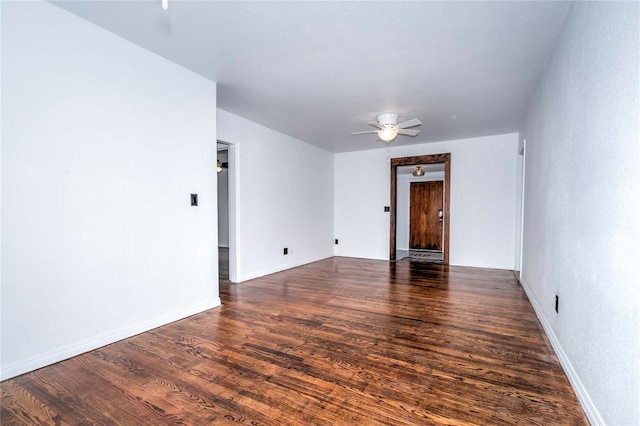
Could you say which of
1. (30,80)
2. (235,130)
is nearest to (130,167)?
(30,80)

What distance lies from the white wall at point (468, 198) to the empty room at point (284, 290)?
1.57m

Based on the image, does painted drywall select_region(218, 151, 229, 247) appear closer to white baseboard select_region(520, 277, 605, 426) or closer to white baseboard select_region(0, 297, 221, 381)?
white baseboard select_region(0, 297, 221, 381)

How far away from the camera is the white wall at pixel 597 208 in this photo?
121cm

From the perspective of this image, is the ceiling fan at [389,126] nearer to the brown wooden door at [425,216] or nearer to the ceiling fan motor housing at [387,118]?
the ceiling fan motor housing at [387,118]

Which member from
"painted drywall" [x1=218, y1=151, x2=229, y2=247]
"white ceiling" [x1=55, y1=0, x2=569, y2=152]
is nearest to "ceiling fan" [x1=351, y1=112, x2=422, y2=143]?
"white ceiling" [x1=55, y1=0, x2=569, y2=152]

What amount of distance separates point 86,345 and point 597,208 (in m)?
3.42

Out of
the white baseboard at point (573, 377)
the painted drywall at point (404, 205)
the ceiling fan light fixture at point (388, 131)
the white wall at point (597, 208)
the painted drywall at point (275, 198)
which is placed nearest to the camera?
the white wall at point (597, 208)

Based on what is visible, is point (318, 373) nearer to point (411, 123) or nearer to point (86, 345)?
point (86, 345)

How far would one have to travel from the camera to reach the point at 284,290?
404 centimetres

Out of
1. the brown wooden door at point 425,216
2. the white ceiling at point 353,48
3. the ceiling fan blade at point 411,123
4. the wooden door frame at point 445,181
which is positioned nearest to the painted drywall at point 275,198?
the white ceiling at point 353,48

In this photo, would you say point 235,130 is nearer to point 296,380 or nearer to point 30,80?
point 30,80

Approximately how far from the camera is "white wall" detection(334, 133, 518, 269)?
542 cm

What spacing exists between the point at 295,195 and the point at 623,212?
480cm

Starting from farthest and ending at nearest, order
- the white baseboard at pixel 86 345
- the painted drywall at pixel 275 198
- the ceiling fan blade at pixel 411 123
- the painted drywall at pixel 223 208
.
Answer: the painted drywall at pixel 223 208 < the painted drywall at pixel 275 198 < the ceiling fan blade at pixel 411 123 < the white baseboard at pixel 86 345
